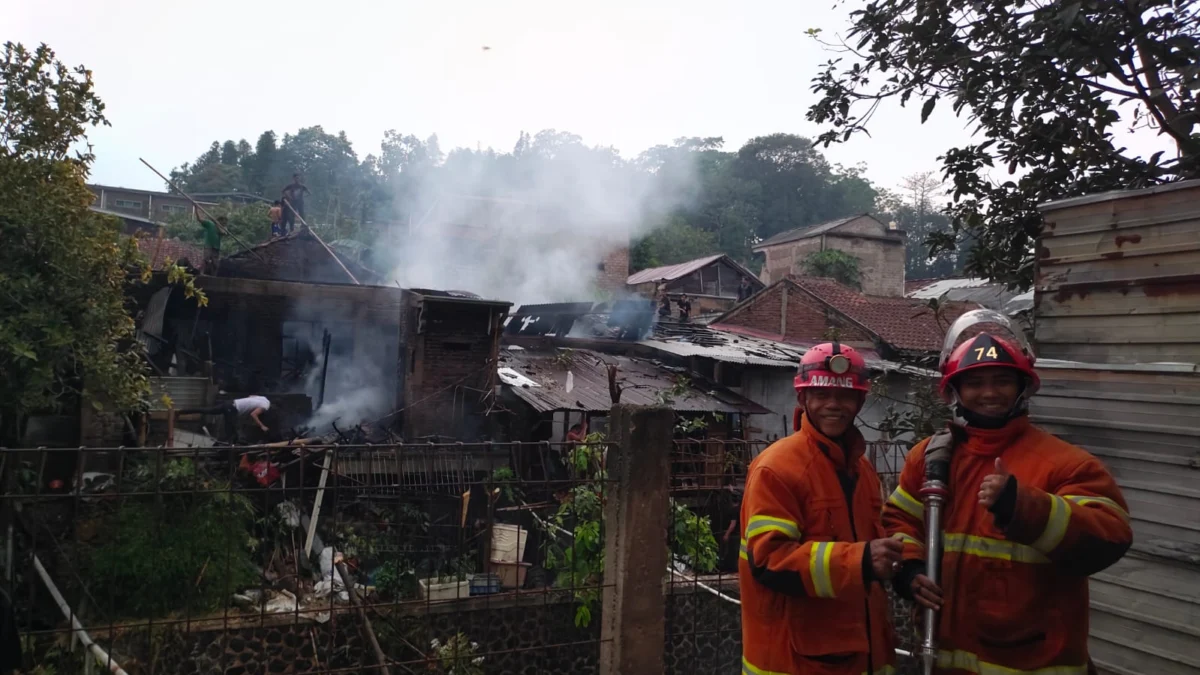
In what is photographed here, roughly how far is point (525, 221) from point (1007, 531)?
111 feet

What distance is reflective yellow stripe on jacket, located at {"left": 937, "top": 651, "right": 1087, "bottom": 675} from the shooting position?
247 centimetres

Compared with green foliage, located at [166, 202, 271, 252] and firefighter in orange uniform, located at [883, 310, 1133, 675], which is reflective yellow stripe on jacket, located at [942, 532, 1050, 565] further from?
green foliage, located at [166, 202, 271, 252]

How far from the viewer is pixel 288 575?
947 centimetres

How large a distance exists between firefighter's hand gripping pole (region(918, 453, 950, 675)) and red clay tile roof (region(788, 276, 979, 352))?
62.3 ft

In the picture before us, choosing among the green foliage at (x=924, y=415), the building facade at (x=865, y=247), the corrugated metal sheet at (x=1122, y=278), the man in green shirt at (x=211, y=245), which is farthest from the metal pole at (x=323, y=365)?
the building facade at (x=865, y=247)

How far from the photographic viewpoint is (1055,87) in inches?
242

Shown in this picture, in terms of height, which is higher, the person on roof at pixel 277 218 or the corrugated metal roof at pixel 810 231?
the corrugated metal roof at pixel 810 231

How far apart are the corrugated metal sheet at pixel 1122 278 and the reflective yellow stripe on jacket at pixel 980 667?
1.66m

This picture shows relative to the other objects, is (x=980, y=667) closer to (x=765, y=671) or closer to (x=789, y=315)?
(x=765, y=671)

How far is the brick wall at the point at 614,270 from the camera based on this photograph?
1438 inches

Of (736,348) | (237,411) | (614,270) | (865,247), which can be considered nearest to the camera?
(237,411)

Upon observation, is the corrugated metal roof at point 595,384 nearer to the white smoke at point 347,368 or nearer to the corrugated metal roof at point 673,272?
the white smoke at point 347,368

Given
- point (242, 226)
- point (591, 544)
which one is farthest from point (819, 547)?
point (242, 226)

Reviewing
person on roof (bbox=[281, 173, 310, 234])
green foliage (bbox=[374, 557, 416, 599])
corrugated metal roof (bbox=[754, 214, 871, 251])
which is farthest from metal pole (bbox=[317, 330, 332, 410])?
corrugated metal roof (bbox=[754, 214, 871, 251])
